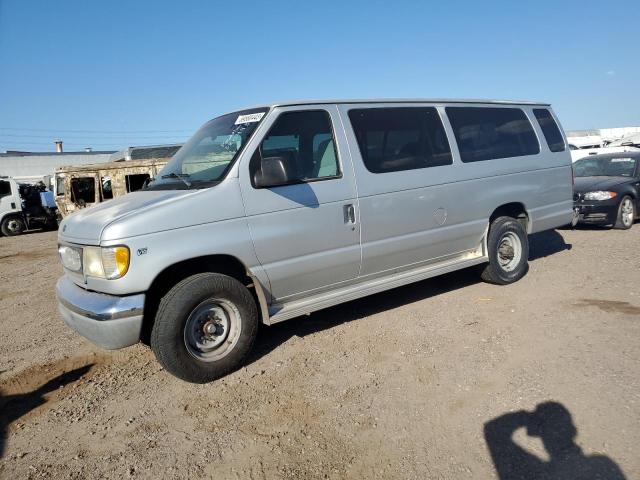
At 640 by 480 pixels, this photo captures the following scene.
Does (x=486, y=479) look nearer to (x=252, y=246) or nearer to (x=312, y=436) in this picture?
(x=312, y=436)

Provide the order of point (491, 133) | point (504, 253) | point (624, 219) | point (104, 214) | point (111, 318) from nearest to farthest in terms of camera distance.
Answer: point (111, 318) → point (104, 214) → point (491, 133) → point (504, 253) → point (624, 219)

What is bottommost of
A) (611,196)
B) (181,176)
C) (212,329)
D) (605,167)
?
(212,329)

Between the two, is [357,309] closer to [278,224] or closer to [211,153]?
[278,224]

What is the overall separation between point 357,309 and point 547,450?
2.69 m

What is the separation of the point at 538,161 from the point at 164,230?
4.61 m

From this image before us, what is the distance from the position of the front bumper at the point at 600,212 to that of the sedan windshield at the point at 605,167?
1484 millimetres

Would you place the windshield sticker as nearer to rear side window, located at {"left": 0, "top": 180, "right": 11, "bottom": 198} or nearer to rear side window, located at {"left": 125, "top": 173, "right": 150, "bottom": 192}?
rear side window, located at {"left": 125, "top": 173, "right": 150, "bottom": 192}

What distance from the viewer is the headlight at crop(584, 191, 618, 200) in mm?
8812

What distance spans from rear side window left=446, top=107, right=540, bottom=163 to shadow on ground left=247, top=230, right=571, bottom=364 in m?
1.63

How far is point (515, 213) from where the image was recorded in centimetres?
570

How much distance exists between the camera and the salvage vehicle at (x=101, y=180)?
1325 cm

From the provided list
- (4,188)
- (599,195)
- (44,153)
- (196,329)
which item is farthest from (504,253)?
(44,153)

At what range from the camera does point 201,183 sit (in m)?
3.69

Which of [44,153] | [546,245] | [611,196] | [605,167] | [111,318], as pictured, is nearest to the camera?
[111,318]
